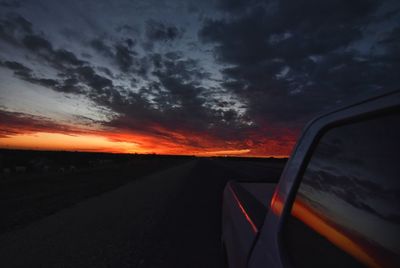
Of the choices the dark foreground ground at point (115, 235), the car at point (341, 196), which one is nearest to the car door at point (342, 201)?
the car at point (341, 196)

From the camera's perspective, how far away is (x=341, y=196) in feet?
4.29

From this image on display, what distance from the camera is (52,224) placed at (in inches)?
318

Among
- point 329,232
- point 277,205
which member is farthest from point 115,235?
point 329,232

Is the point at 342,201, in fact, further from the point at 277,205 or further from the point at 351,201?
the point at 277,205

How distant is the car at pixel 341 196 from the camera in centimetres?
105

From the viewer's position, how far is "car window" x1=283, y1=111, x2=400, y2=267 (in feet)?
3.45

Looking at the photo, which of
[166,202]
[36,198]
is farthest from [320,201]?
[36,198]

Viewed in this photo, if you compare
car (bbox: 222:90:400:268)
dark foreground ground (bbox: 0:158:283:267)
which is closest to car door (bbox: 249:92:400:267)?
car (bbox: 222:90:400:268)

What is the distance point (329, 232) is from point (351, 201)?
8.3 inches

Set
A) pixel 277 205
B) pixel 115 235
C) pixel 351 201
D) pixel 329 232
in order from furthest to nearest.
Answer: pixel 115 235, pixel 277 205, pixel 329 232, pixel 351 201

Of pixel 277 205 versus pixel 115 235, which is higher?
pixel 277 205

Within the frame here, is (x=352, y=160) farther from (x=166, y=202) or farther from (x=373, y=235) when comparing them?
(x=166, y=202)

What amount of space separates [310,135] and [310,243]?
1.73 ft

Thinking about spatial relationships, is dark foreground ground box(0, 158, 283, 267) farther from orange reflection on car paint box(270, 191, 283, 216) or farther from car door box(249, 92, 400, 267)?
car door box(249, 92, 400, 267)
